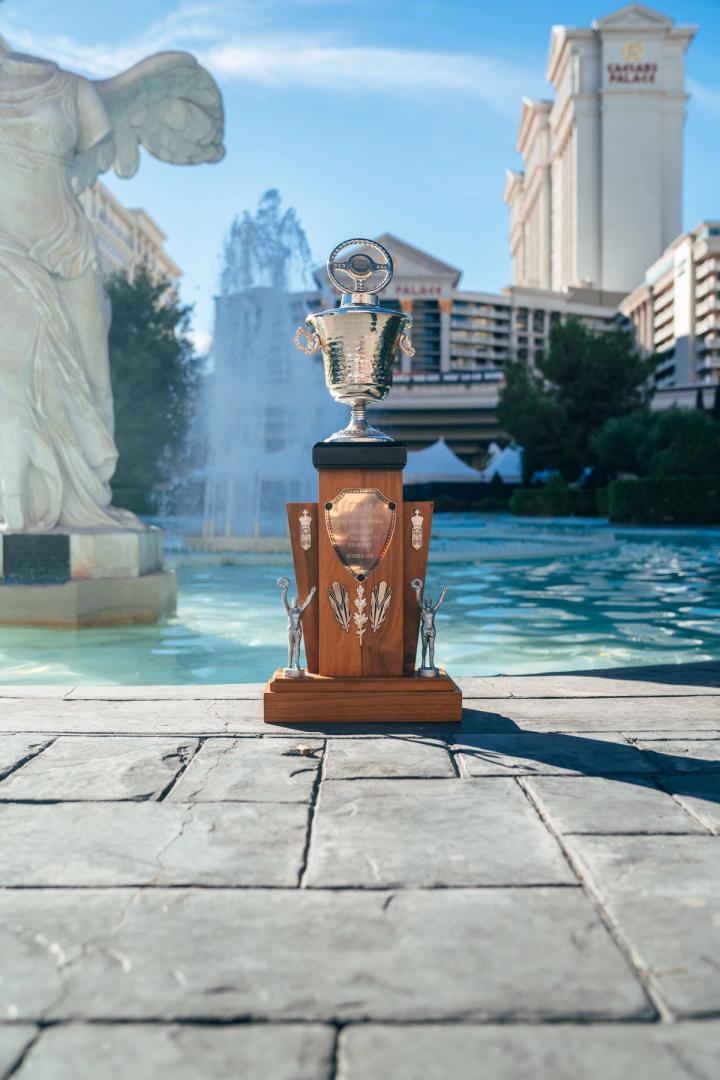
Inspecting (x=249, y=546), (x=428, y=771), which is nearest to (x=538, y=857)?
(x=428, y=771)

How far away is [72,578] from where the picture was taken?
6.59 metres

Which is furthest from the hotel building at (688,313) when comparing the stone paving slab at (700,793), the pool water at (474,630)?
the stone paving slab at (700,793)

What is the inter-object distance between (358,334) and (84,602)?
3.80 m

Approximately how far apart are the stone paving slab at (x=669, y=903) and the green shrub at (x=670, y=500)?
21445 mm

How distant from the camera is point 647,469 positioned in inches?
1155

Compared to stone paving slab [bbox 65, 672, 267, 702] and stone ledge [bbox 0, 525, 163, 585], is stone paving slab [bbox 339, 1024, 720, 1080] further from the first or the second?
stone ledge [bbox 0, 525, 163, 585]

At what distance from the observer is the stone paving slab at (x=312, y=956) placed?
4.58 feet

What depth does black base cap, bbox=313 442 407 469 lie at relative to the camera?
136 inches

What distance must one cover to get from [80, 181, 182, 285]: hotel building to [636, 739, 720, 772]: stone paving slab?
254 ft

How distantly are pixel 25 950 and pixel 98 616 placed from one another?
530 centimetres

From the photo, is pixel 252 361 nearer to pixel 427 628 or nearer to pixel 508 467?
pixel 427 628

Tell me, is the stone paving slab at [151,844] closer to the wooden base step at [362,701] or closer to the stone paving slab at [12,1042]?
the stone paving slab at [12,1042]

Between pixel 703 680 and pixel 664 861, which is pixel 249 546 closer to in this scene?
pixel 703 680

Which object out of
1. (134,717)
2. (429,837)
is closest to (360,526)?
(134,717)
